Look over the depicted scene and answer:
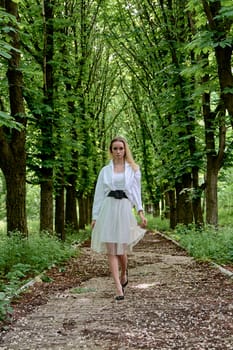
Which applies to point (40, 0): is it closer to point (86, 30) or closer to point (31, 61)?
point (31, 61)

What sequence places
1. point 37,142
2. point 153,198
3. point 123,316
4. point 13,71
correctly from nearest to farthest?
point 123,316 → point 13,71 → point 37,142 → point 153,198

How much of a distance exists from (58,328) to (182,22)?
14153 mm

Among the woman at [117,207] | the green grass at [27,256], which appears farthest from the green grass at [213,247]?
the woman at [117,207]

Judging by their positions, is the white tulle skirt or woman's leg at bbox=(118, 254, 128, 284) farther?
woman's leg at bbox=(118, 254, 128, 284)

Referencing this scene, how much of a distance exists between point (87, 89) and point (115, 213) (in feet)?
65.1

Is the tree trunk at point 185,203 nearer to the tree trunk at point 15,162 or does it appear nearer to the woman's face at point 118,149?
the tree trunk at point 15,162

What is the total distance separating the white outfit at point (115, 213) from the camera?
7051 mm

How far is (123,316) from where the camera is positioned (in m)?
5.48

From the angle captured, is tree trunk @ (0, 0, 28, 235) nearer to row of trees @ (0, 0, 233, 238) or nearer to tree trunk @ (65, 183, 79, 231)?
row of trees @ (0, 0, 233, 238)

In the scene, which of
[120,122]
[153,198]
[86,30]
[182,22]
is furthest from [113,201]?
[120,122]

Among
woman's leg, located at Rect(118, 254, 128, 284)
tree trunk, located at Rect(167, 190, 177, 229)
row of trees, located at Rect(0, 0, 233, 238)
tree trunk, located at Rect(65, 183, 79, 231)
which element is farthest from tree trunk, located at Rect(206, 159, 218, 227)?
tree trunk, located at Rect(167, 190, 177, 229)

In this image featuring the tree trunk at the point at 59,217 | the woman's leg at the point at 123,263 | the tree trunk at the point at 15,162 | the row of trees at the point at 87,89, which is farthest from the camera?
the tree trunk at the point at 59,217

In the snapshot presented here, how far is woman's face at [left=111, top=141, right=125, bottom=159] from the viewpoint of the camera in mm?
7211

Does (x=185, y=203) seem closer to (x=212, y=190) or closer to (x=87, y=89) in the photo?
(x=212, y=190)
